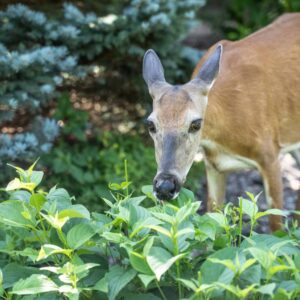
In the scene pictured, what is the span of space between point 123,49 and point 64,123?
37.0 inches

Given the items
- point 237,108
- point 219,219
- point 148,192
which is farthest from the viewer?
point 237,108

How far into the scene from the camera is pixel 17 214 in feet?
12.1

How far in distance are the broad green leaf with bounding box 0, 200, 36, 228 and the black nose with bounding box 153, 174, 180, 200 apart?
3.84 feet

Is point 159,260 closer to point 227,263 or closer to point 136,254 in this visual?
point 136,254

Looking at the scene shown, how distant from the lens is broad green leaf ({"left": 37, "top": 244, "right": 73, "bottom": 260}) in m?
3.38

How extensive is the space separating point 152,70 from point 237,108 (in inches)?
33.2

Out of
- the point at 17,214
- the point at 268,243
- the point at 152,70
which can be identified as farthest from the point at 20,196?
the point at 152,70

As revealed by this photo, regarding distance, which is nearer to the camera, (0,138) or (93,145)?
(0,138)

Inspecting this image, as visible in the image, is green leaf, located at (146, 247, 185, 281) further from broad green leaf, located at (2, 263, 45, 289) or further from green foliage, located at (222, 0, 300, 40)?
green foliage, located at (222, 0, 300, 40)

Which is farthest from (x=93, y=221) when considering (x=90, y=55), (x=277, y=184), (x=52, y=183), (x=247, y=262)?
(x=90, y=55)

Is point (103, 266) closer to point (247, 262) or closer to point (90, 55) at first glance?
point (247, 262)

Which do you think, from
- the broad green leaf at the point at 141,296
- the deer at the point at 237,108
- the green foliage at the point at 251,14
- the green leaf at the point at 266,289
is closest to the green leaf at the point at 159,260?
the broad green leaf at the point at 141,296

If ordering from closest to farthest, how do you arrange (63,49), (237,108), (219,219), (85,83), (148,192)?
1. (219,219)
2. (148,192)
3. (237,108)
4. (63,49)
5. (85,83)

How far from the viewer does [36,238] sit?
3701 millimetres
